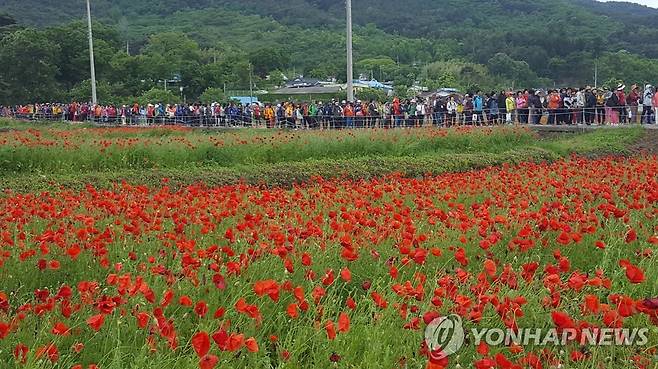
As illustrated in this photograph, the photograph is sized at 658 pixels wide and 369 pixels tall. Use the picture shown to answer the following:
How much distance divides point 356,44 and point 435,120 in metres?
90.2

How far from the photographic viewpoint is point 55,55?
220ft

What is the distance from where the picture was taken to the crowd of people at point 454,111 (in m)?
21.4

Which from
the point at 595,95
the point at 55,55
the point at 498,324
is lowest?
the point at 498,324

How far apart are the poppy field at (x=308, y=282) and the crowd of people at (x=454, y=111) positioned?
14446 millimetres

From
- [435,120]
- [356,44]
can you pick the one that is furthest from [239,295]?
[356,44]

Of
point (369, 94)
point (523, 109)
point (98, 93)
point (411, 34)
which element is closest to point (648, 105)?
point (523, 109)

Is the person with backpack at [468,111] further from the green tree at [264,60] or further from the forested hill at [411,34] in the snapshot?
the green tree at [264,60]

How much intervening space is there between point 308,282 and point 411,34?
117929mm

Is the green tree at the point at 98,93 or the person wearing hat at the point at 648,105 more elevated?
the green tree at the point at 98,93

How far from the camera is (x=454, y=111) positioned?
24.7 m

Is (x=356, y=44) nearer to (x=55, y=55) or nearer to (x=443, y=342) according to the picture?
(x=55, y=55)

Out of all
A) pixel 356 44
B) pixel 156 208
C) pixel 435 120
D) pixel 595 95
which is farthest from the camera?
pixel 356 44

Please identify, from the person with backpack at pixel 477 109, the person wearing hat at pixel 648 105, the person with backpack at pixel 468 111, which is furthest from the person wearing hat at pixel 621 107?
the person with backpack at pixel 468 111

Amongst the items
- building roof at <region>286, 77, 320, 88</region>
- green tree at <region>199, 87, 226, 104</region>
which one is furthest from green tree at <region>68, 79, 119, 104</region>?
building roof at <region>286, 77, 320, 88</region>
